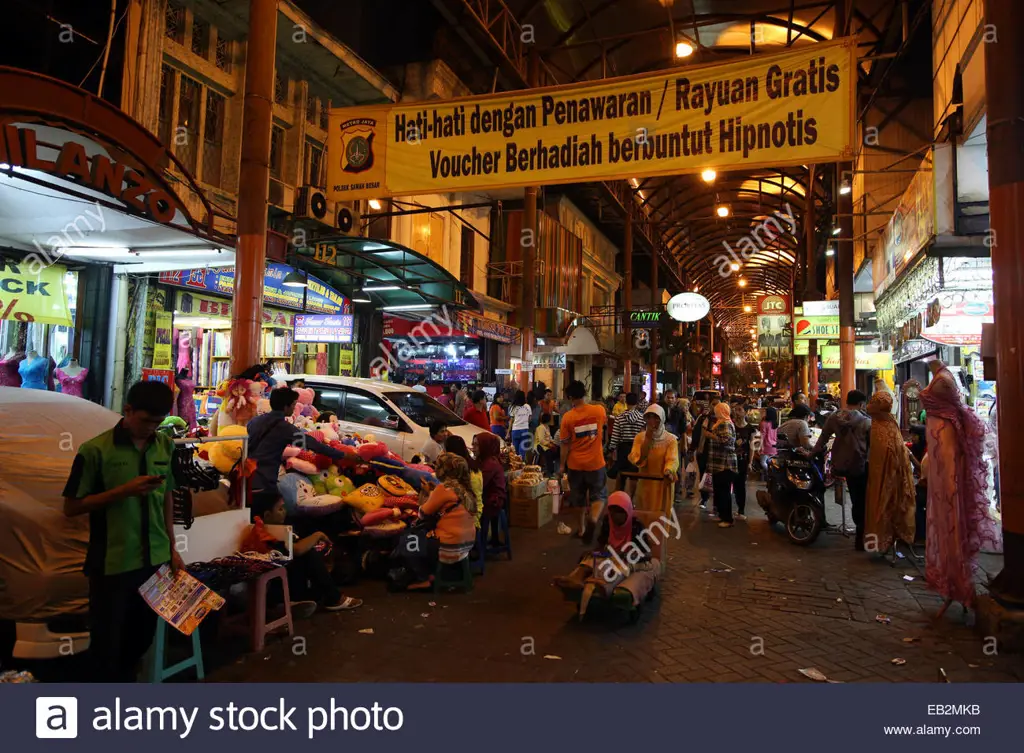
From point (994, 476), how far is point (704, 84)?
6455mm

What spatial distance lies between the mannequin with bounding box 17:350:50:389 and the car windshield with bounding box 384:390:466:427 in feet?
16.0

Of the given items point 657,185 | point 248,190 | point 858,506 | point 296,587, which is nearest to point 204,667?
point 296,587

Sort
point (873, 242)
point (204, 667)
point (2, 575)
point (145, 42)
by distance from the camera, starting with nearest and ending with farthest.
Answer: point (2, 575)
point (204, 667)
point (145, 42)
point (873, 242)

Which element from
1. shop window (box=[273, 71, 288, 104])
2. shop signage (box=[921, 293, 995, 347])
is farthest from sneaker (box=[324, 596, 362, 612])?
shop window (box=[273, 71, 288, 104])

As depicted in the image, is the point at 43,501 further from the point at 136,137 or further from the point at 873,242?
the point at 873,242

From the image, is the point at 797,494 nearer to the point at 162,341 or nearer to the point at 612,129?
the point at 612,129

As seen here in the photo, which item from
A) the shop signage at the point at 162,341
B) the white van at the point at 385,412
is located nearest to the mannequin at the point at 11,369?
the shop signage at the point at 162,341

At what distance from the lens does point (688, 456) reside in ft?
41.0

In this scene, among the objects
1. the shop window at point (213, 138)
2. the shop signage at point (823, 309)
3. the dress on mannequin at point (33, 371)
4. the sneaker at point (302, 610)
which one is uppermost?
the shop window at point (213, 138)

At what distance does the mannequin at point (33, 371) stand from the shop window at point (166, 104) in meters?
4.55

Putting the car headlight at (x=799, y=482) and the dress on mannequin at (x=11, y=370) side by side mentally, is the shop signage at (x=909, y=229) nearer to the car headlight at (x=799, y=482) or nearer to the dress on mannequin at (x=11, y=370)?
the car headlight at (x=799, y=482)

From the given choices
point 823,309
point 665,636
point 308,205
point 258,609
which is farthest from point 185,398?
point 823,309

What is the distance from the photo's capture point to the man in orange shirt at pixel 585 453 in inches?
306

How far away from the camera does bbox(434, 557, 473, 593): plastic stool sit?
19.8ft
